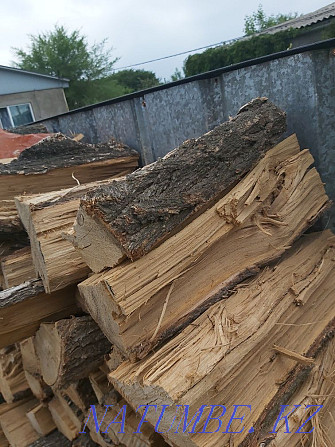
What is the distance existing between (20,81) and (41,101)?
968 mm

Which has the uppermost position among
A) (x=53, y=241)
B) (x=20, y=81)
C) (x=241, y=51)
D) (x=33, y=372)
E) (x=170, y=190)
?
(x=20, y=81)

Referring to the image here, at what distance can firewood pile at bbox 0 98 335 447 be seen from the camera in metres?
1.48

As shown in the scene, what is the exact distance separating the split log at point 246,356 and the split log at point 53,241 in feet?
2.08

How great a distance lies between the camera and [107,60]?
2138 cm

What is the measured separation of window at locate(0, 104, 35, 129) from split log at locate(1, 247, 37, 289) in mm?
11215

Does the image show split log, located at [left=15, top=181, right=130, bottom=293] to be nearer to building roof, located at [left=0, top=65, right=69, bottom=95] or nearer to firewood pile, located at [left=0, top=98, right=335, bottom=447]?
firewood pile, located at [left=0, top=98, right=335, bottom=447]

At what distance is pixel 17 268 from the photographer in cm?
247

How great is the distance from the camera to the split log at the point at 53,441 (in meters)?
2.36

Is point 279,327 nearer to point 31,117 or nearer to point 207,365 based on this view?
point 207,365

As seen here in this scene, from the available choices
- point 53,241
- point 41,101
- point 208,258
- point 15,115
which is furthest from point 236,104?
point 41,101

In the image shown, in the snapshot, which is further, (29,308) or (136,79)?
(136,79)

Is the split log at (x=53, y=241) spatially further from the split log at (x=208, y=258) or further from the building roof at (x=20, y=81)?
the building roof at (x=20, y=81)

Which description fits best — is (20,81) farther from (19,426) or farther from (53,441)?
(53,441)

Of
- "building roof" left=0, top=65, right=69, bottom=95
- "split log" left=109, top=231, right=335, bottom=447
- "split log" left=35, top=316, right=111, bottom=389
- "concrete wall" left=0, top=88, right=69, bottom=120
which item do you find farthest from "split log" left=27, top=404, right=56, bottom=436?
"building roof" left=0, top=65, right=69, bottom=95
